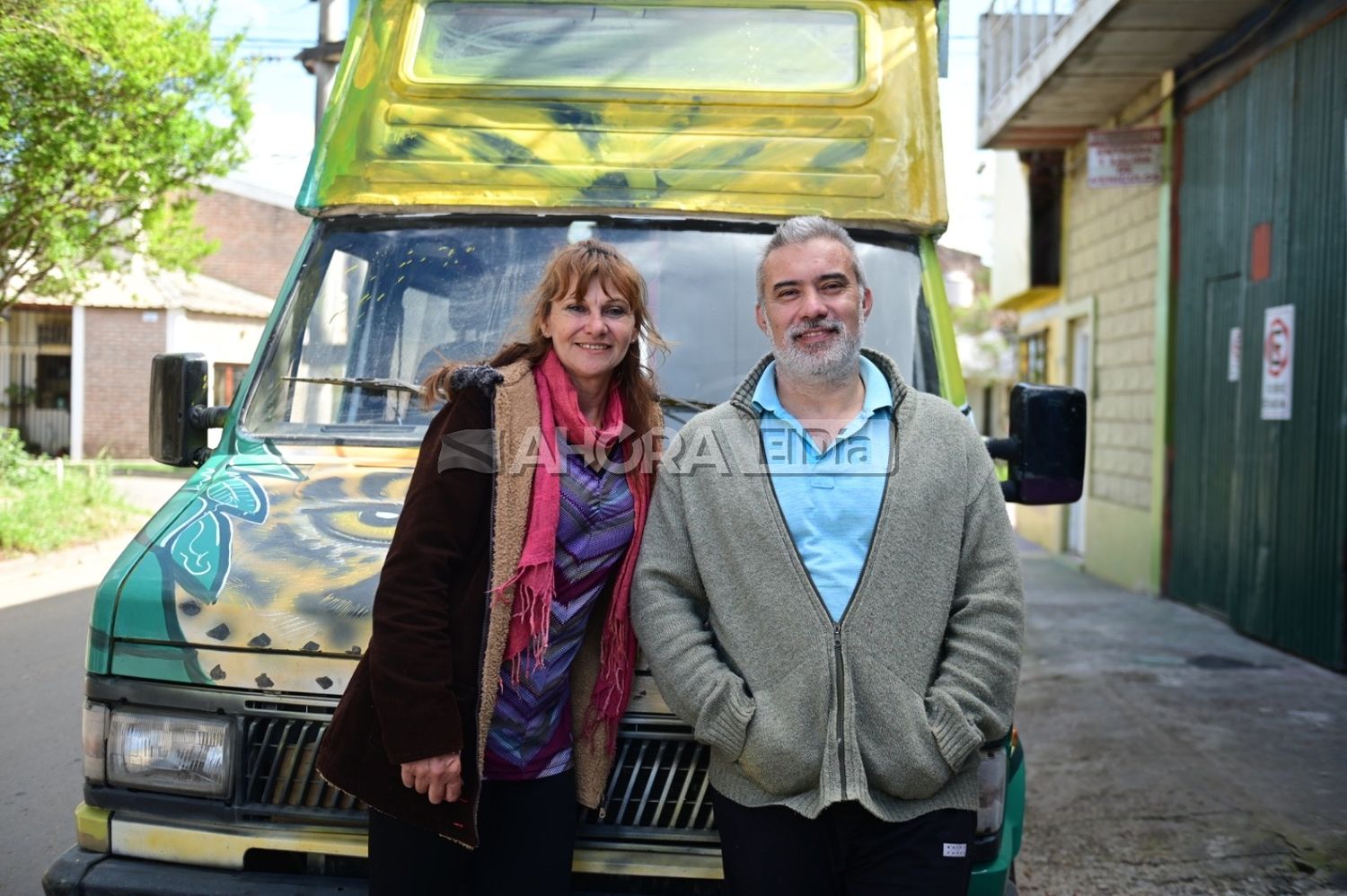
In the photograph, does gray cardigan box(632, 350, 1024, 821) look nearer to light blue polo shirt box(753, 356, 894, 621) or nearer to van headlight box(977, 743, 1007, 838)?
light blue polo shirt box(753, 356, 894, 621)

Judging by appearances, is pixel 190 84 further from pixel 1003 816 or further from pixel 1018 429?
pixel 1003 816

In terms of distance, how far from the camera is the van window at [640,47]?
3986mm

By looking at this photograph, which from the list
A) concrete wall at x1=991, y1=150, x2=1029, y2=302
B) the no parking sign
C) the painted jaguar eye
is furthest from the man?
concrete wall at x1=991, y1=150, x2=1029, y2=302

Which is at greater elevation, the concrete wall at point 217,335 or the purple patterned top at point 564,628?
the concrete wall at point 217,335

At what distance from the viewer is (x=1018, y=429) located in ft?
11.6

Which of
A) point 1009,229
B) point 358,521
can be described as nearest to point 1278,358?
point 358,521

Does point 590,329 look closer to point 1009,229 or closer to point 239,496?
point 239,496

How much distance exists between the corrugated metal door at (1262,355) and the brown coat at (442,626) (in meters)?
6.65

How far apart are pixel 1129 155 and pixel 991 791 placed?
921 centimetres

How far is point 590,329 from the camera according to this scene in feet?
8.24

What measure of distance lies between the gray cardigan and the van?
12.1 inches

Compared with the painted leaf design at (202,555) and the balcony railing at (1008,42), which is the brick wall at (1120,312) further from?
the painted leaf design at (202,555)

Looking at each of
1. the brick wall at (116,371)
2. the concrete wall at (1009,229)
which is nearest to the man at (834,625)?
the concrete wall at (1009,229)

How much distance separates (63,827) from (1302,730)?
19.3 ft
